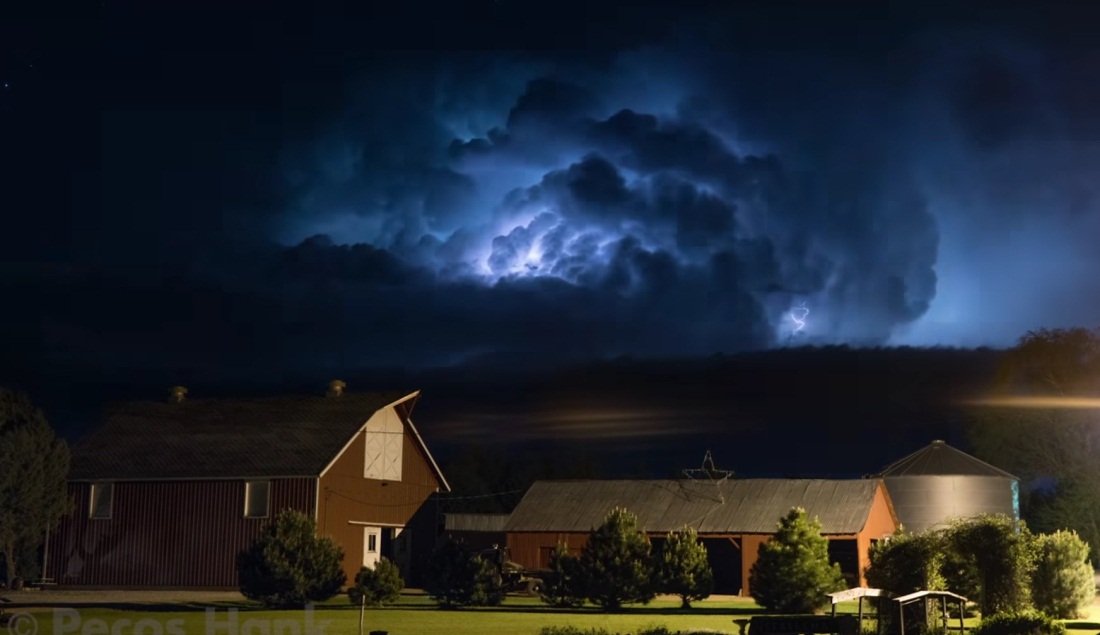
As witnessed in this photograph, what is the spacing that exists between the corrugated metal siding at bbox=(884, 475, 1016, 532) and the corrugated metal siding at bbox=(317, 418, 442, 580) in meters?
24.4

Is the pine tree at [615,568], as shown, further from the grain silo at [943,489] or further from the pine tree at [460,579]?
the grain silo at [943,489]

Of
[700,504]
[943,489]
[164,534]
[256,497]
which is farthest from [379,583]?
[943,489]

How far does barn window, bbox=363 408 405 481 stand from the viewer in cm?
5100

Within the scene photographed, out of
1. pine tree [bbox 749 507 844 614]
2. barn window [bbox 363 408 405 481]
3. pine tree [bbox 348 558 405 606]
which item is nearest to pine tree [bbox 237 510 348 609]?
pine tree [bbox 348 558 405 606]

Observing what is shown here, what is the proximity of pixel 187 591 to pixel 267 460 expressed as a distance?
6.04 metres

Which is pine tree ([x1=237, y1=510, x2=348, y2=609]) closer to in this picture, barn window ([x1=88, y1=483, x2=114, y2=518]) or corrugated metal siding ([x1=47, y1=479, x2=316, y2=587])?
corrugated metal siding ([x1=47, y1=479, x2=316, y2=587])

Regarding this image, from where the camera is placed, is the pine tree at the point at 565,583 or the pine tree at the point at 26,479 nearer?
the pine tree at the point at 565,583

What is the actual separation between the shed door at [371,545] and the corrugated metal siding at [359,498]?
0.35 m

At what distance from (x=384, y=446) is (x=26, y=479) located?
14.5 metres

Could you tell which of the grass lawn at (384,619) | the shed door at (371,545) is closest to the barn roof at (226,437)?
the shed door at (371,545)

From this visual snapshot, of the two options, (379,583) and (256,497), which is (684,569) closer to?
(379,583)

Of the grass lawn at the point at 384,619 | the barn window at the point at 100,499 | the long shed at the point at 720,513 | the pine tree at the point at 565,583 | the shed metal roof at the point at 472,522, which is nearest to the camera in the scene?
the grass lawn at the point at 384,619

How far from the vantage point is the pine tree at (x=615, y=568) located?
36438 millimetres

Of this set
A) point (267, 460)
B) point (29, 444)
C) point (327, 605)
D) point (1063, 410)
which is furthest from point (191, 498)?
point (1063, 410)
